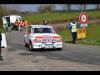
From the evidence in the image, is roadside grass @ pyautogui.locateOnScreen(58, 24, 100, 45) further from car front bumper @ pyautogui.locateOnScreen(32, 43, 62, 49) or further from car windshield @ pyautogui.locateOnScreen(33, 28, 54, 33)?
car front bumper @ pyautogui.locateOnScreen(32, 43, 62, 49)

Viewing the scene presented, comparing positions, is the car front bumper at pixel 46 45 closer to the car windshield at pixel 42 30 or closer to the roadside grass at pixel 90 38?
the car windshield at pixel 42 30

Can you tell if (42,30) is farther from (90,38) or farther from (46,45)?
→ (90,38)

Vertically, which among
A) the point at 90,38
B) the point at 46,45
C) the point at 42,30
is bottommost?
the point at 90,38

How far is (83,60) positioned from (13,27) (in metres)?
40.1

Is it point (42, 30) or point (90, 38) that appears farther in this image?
point (90, 38)

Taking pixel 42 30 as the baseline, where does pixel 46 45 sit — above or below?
below

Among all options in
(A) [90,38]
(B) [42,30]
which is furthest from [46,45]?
(A) [90,38]

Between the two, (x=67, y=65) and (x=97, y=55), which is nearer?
(x=67, y=65)

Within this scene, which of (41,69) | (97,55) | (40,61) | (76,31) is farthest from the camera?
(76,31)

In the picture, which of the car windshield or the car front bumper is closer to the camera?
the car front bumper

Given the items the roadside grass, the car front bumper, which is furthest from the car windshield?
the roadside grass

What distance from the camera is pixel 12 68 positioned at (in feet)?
50.5
